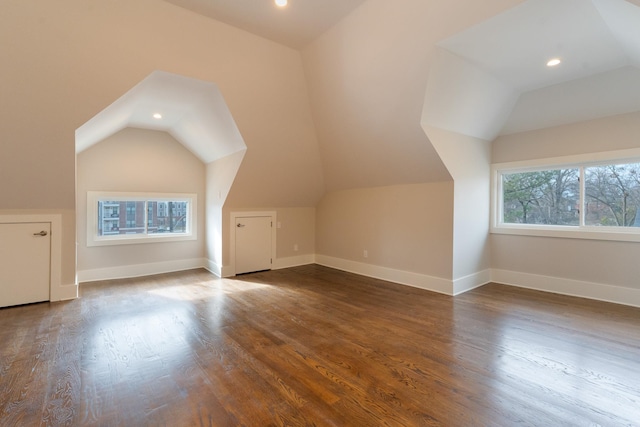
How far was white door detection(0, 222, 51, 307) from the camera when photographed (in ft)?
11.4

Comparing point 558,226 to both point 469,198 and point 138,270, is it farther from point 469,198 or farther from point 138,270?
point 138,270

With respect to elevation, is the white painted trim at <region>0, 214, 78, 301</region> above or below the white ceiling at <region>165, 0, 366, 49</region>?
below

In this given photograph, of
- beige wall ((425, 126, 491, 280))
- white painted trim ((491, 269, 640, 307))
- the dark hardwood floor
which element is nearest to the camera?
the dark hardwood floor

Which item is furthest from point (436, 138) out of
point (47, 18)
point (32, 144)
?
point (32, 144)

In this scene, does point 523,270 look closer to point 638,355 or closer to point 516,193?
point 516,193

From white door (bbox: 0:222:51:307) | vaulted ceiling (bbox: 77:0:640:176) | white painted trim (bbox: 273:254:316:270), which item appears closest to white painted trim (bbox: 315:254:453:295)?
white painted trim (bbox: 273:254:316:270)

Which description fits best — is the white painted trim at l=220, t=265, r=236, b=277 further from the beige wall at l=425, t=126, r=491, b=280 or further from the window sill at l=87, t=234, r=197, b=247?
the beige wall at l=425, t=126, r=491, b=280

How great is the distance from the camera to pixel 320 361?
2.31 meters

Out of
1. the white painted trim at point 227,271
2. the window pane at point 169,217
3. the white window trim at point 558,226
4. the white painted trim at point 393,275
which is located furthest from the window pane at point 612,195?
the window pane at point 169,217

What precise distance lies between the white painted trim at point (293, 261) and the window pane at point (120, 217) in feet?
8.10

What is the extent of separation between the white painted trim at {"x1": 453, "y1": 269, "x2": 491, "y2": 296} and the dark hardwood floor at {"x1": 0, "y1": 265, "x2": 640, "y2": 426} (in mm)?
222

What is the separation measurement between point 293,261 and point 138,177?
3.19 meters

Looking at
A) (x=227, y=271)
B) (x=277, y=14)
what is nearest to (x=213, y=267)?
(x=227, y=271)

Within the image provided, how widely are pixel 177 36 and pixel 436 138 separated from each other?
3174mm
